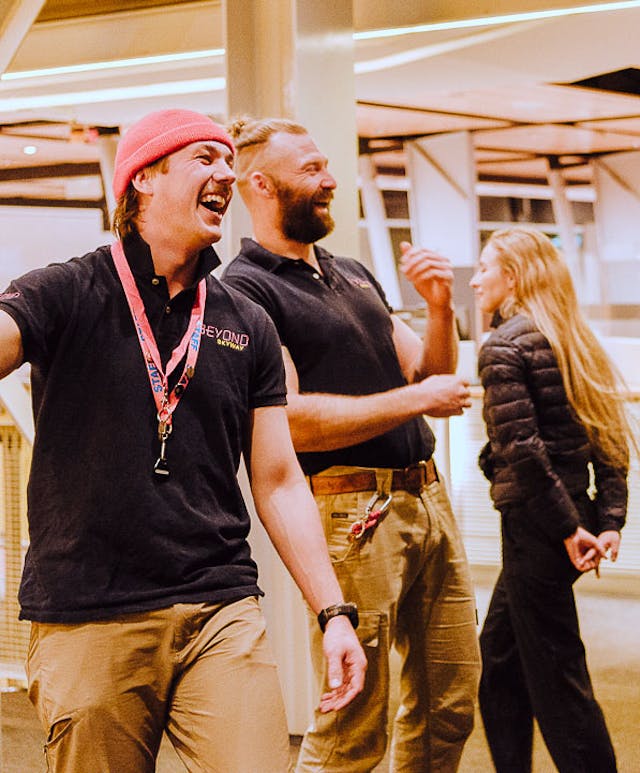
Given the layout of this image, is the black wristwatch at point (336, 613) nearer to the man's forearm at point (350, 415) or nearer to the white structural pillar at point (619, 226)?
the man's forearm at point (350, 415)

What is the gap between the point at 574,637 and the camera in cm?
299

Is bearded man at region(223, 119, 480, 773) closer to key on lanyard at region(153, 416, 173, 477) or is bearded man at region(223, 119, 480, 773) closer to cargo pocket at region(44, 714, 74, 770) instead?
→ key on lanyard at region(153, 416, 173, 477)

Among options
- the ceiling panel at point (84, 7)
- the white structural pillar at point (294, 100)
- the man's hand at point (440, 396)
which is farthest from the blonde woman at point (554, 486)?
the ceiling panel at point (84, 7)

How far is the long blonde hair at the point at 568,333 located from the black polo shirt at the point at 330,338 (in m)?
0.54

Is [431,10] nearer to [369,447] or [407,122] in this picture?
[369,447]

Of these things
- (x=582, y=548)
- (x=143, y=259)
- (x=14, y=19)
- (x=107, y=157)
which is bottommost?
(x=582, y=548)

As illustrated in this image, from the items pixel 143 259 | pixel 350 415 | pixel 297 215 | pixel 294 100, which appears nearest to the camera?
pixel 143 259

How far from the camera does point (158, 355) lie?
1821mm

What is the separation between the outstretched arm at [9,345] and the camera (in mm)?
1634

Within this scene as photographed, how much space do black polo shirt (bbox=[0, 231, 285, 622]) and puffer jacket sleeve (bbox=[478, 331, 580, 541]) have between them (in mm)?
1284

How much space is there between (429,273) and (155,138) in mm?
863

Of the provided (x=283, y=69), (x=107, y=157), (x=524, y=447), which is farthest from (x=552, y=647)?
(x=107, y=157)

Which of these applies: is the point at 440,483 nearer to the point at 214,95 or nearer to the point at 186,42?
the point at 186,42

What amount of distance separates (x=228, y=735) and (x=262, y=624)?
0.20 m
